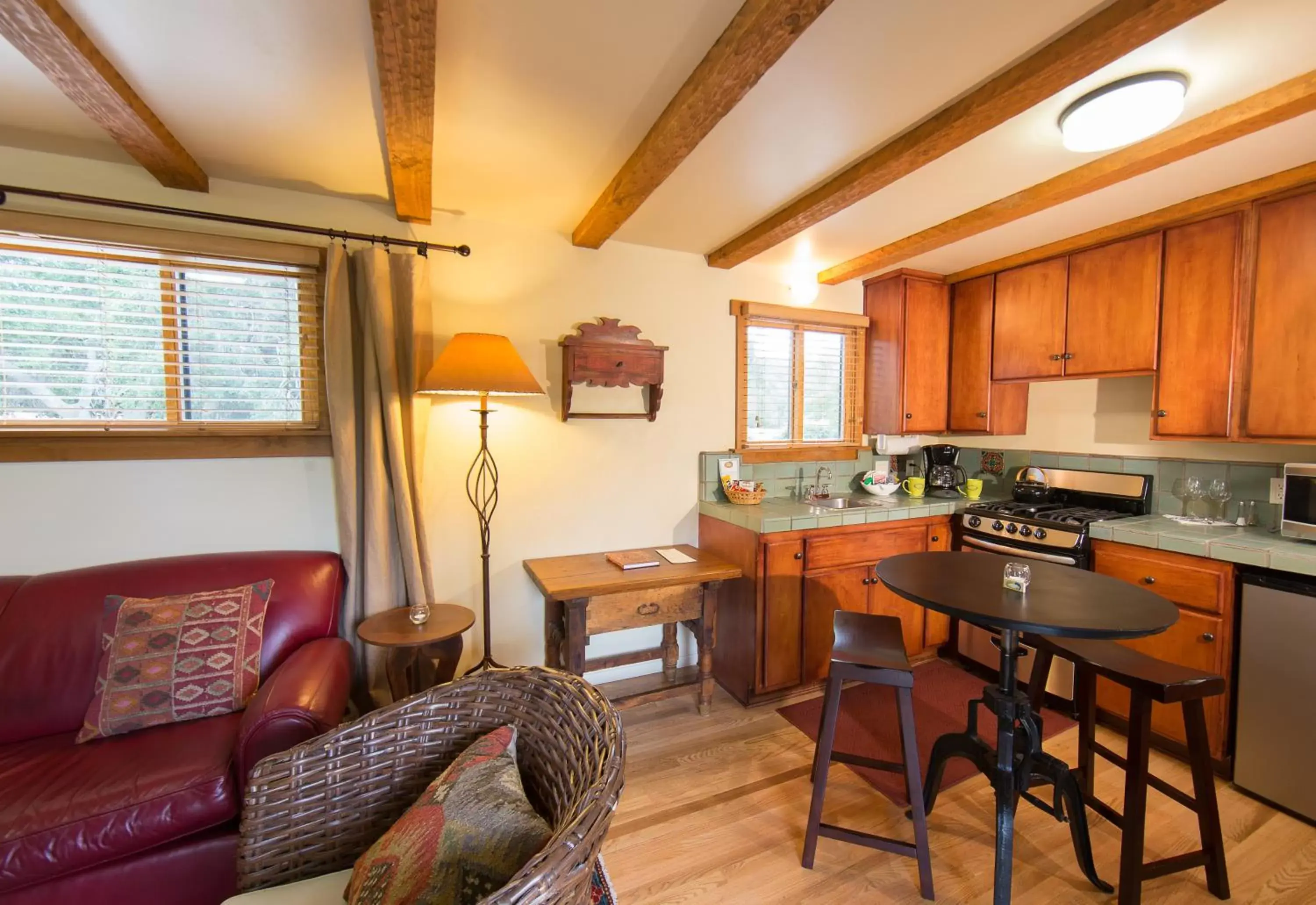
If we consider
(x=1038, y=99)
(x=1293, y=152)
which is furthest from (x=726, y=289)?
(x=1293, y=152)

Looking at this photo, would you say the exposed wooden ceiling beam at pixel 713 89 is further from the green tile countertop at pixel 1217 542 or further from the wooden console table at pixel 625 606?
the green tile countertop at pixel 1217 542

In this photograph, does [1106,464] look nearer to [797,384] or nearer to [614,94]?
[797,384]

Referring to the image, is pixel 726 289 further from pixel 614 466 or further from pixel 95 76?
pixel 95 76

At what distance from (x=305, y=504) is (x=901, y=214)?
295cm

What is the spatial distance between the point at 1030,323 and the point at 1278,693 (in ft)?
6.40

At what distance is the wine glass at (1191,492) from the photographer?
246 centimetres

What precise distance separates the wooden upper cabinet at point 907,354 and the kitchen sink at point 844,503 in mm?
528

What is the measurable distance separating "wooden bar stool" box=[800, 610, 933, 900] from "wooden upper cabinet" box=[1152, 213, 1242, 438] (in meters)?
1.85

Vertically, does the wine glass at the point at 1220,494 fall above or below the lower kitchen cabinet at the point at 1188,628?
above

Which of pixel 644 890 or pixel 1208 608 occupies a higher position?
pixel 1208 608

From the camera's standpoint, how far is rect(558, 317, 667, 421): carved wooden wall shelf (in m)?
2.56

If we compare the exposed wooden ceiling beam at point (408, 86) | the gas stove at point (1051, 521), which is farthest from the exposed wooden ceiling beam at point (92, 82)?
the gas stove at point (1051, 521)

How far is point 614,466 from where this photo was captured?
2.77 m

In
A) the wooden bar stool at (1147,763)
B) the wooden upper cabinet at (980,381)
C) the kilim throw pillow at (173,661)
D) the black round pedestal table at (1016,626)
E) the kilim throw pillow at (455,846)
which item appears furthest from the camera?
the wooden upper cabinet at (980,381)
